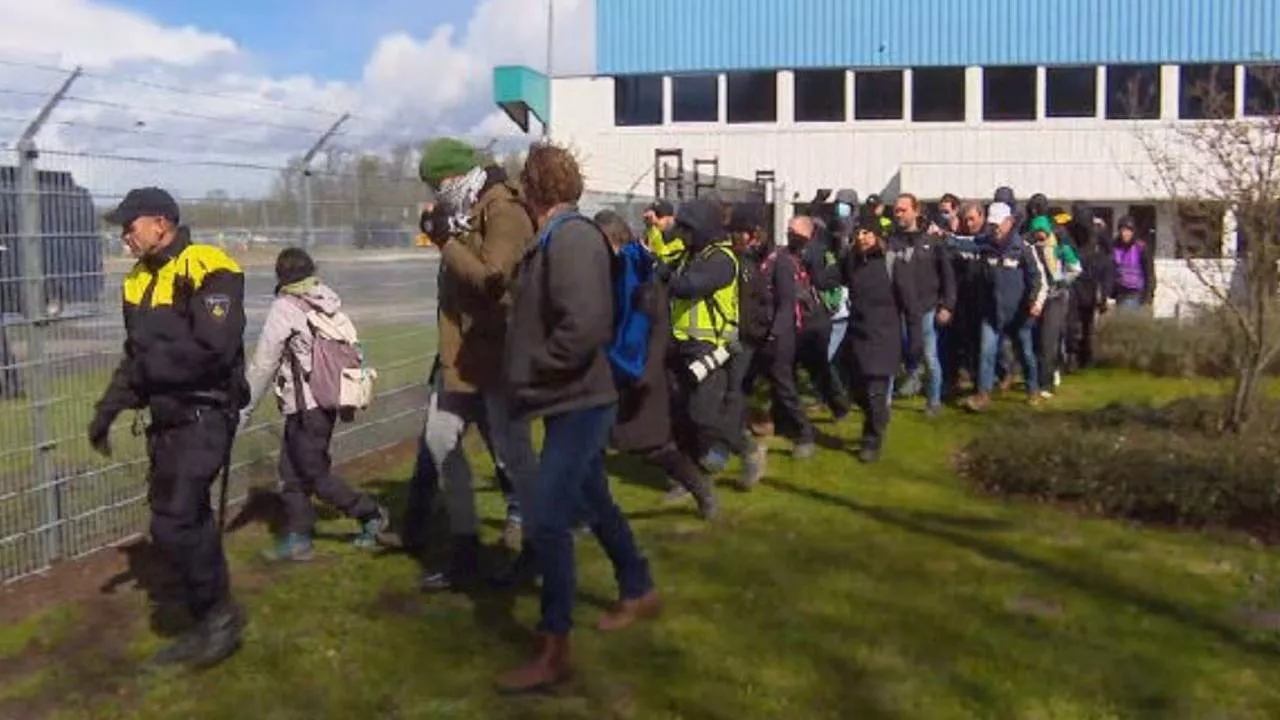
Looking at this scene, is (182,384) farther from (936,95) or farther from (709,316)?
(936,95)

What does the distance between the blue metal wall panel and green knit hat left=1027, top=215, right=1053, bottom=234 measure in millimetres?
19867

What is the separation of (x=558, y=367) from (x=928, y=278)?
21.7 feet

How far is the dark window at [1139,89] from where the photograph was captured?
101 feet

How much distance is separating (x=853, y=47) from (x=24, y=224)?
88.1 ft

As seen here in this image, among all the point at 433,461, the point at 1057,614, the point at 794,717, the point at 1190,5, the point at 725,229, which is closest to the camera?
the point at 794,717

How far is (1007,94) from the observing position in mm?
31281

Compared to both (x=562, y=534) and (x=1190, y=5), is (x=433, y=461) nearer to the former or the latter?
(x=562, y=534)

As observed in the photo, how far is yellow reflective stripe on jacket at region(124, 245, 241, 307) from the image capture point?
5.13 m

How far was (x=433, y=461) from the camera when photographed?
6410 millimetres

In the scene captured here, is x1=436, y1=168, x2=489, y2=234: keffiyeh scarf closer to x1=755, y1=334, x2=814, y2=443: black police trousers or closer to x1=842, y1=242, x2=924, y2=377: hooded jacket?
x1=755, y1=334, x2=814, y2=443: black police trousers

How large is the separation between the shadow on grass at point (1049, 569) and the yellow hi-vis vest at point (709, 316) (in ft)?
3.57

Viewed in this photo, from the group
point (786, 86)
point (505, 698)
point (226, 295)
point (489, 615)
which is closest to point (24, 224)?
point (226, 295)

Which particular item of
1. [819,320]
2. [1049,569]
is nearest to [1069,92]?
[819,320]

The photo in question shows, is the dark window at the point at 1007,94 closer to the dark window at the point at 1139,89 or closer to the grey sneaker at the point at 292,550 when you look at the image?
the dark window at the point at 1139,89
